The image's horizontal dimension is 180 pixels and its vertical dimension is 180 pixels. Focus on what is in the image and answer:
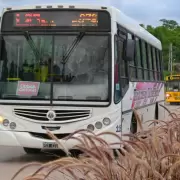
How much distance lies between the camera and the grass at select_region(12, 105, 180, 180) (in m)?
3.78

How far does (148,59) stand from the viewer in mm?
15148

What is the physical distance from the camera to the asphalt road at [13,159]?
972 cm

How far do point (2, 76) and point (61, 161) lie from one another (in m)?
7.10

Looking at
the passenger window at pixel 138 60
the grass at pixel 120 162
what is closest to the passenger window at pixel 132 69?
the passenger window at pixel 138 60

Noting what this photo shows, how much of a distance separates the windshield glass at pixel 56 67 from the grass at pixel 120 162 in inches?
235

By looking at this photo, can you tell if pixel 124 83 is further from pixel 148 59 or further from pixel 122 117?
pixel 148 59

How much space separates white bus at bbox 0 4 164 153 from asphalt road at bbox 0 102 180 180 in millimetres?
514

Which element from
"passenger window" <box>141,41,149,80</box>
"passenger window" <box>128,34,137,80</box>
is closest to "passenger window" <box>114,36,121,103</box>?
"passenger window" <box>128,34,137,80</box>

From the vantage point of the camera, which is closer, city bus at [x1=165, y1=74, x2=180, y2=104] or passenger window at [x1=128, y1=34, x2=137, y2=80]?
passenger window at [x1=128, y1=34, x2=137, y2=80]

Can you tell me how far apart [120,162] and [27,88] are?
6.51 metres

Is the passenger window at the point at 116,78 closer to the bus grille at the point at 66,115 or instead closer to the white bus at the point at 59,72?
the white bus at the point at 59,72

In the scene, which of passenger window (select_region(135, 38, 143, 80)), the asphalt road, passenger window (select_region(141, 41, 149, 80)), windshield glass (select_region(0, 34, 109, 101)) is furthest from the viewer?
passenger window (select_region(141, 41, 149, 80))

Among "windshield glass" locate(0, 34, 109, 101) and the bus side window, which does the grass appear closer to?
"windshield glass" locate(0, 34, 109, 101)

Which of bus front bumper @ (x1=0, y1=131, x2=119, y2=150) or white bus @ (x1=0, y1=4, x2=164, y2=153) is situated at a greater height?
white bus @ (x1=0, y1=4, x2=164, y2=153)
